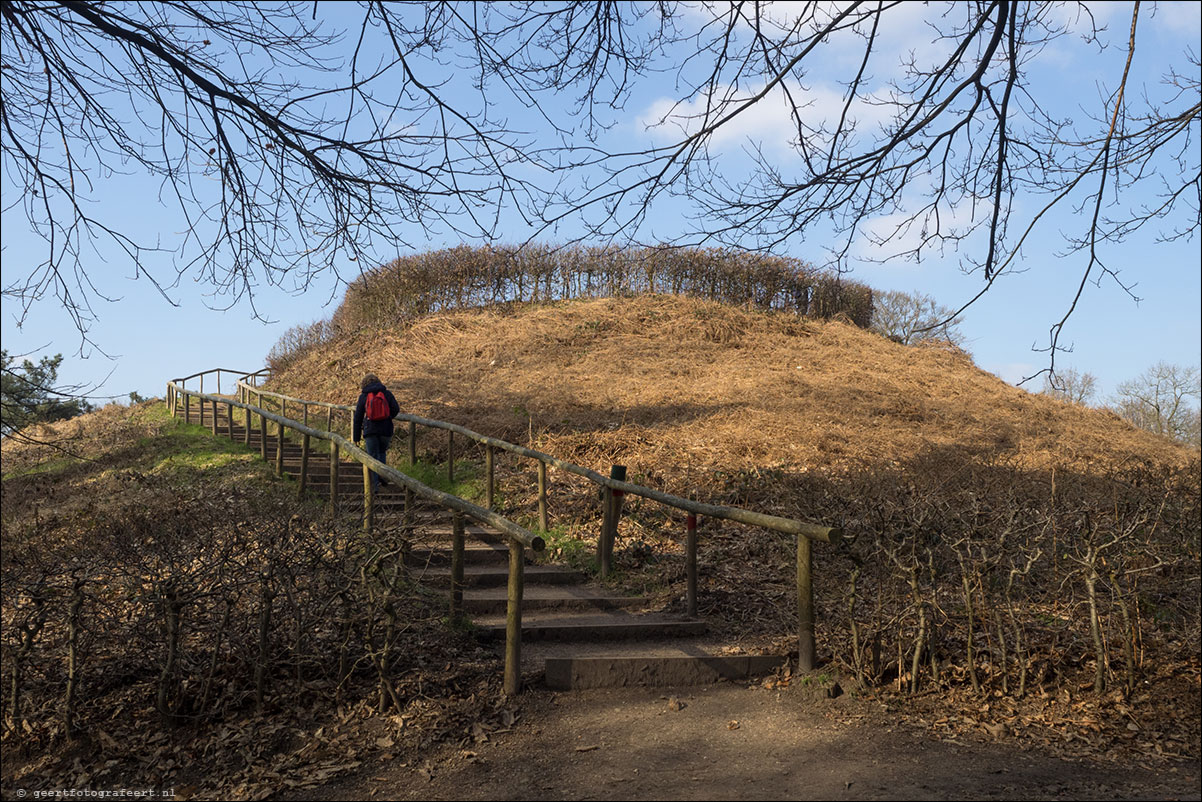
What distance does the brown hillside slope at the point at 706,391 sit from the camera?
1238cm

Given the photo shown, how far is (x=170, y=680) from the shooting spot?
5.27 m

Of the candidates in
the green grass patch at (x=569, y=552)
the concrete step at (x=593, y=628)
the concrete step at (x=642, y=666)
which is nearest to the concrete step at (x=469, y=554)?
the green grass patch at (x=569, y=552)

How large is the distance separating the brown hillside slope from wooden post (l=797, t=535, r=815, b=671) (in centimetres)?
520

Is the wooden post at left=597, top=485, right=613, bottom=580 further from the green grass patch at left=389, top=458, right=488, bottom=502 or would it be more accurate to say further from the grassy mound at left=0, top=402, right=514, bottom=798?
the green grass patch at left=389, top=458, right=488, bottom=502

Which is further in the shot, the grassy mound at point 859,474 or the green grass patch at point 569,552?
the green grass patch at point 569,552

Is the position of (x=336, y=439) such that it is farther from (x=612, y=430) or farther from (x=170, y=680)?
(x=612, y=430)

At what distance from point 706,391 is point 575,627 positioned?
31.7 ft

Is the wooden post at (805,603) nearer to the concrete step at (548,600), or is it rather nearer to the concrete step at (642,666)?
the concrete step at (642,666)

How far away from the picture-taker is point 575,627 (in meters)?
6.38

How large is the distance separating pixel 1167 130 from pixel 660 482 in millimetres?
6117

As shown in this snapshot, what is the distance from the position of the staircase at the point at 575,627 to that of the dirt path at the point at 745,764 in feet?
1.24

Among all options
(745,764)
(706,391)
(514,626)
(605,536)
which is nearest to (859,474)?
(605,536)

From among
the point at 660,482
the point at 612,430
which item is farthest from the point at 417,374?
the point at 660,482

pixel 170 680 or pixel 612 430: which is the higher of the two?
pixel 612 430
